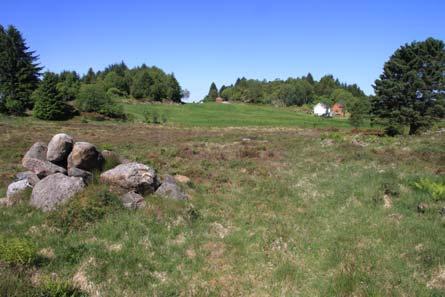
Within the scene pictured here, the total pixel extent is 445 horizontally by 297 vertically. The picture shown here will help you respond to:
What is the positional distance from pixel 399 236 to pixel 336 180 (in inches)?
285

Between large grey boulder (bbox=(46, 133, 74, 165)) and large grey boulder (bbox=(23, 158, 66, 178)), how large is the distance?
0.37 m

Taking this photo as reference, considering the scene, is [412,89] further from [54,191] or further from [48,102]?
[48,102]

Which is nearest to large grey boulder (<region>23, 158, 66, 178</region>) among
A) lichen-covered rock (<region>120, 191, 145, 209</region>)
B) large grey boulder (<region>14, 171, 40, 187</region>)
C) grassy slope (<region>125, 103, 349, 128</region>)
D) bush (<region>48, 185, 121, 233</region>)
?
large grey boulder (<region>14, 171, 40, 187</region>)

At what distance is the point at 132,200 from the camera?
1312cm

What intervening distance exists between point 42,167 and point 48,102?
167ft

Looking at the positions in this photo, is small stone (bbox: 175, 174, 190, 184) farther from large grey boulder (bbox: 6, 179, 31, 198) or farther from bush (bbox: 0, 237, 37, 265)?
bush (bbox: 0, 237, 37, 265)

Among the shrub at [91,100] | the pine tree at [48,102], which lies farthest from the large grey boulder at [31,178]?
the shrub at [91,100]

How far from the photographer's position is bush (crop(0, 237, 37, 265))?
334 inches

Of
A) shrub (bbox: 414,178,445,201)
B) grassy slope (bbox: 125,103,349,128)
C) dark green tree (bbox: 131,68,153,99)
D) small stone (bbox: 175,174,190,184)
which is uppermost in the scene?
dark green tree (bbox: 131,68,153,99)

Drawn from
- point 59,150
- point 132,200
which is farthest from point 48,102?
point 132,200

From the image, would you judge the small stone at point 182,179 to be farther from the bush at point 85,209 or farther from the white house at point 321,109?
the white house at point 321,109

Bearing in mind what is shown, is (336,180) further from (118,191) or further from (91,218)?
(91,218)

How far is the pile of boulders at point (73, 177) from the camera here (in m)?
13.1

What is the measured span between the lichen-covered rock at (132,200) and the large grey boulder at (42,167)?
357cm
